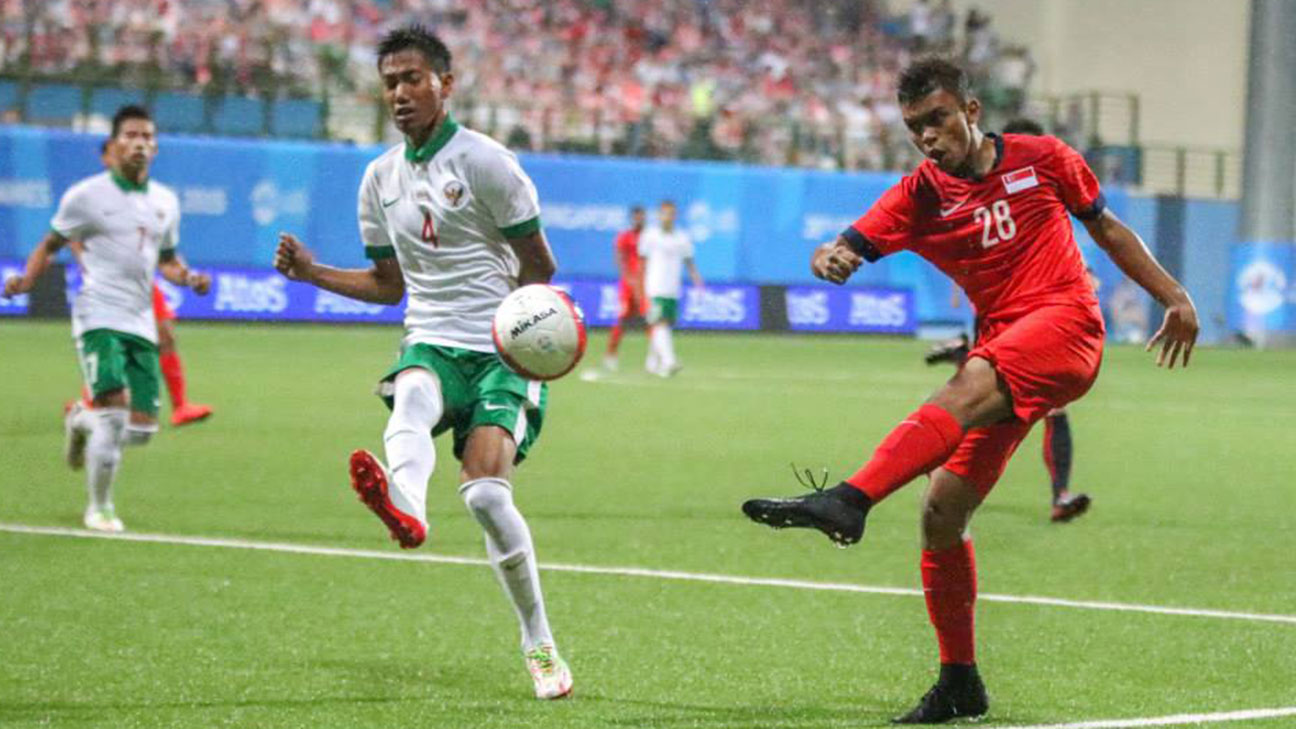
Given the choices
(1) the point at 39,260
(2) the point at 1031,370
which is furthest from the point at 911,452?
(1) the point at 39,260

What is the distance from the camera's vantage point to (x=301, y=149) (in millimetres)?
33312

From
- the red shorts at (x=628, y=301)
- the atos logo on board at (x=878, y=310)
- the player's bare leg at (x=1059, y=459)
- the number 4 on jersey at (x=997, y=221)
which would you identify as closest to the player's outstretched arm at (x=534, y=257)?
the number 4 on jersey at (x=997, y=221)

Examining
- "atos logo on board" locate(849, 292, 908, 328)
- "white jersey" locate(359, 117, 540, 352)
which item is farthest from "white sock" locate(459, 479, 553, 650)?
"atos logo on board" locate(849, 292, 908, 328)

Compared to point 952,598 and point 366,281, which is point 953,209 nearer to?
point 952,598

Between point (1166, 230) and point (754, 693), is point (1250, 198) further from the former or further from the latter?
point (754, 693)

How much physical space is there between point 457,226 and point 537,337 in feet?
2.49

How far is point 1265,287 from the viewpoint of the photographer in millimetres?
38281

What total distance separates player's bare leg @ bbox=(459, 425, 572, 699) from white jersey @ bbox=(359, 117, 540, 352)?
426mm

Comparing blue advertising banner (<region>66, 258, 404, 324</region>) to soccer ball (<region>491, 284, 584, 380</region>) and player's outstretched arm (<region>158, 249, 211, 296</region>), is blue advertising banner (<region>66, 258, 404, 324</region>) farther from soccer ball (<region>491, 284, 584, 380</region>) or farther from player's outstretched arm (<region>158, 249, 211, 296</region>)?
soccer ball (<region>491, 284, 584, 380</region>)

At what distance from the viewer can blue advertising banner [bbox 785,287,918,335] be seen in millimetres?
36812

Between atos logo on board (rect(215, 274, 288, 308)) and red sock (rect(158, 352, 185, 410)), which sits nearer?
red sock (rect(158, 352, 185, 410))

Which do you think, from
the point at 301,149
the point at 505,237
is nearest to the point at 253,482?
the point at 505,237

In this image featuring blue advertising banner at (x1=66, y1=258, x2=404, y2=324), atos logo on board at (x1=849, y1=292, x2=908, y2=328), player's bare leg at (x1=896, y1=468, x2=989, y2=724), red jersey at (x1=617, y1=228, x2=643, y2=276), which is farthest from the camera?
atos logo on board at (x1=849, y1=292, x2=908, y2=328)

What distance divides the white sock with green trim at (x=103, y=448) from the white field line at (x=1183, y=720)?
620 centimetres
